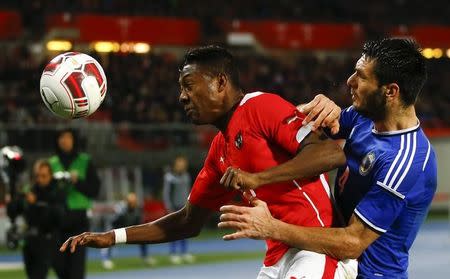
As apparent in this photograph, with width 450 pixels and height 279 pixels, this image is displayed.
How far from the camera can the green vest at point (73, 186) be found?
36.0 ft

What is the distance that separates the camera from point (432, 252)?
60.0 feet

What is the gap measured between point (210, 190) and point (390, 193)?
1.25 meters

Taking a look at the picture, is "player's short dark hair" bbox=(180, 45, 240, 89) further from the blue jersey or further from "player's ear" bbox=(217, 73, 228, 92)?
the blue jersey

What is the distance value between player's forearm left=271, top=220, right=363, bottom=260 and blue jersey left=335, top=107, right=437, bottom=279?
136 millimetres

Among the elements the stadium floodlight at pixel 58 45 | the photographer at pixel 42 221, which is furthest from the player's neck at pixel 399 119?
the stadium floodlight at pixel 58 45

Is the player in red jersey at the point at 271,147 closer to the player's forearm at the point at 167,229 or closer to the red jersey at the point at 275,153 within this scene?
the red jersey at the point at 275,153

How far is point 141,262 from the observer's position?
16.9 meters

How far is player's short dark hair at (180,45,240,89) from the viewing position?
494cm

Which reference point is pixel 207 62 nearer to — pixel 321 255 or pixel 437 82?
pixel 321 255

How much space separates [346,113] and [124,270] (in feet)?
35.8

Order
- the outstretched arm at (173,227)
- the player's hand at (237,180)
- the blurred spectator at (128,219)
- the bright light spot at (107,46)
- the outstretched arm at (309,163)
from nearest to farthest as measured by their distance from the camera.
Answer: the player's hand at (237,180) < the outstretched arm at (309,163) < the outstretched arm at (173,227) < the blurred spectator at (128,219) < the bright light spot at (107,46)

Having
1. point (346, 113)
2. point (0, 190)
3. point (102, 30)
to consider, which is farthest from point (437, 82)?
point (346, 113)

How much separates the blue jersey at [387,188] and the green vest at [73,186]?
6.39 meters

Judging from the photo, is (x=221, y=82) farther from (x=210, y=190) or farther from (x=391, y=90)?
(x=391, y=90)
